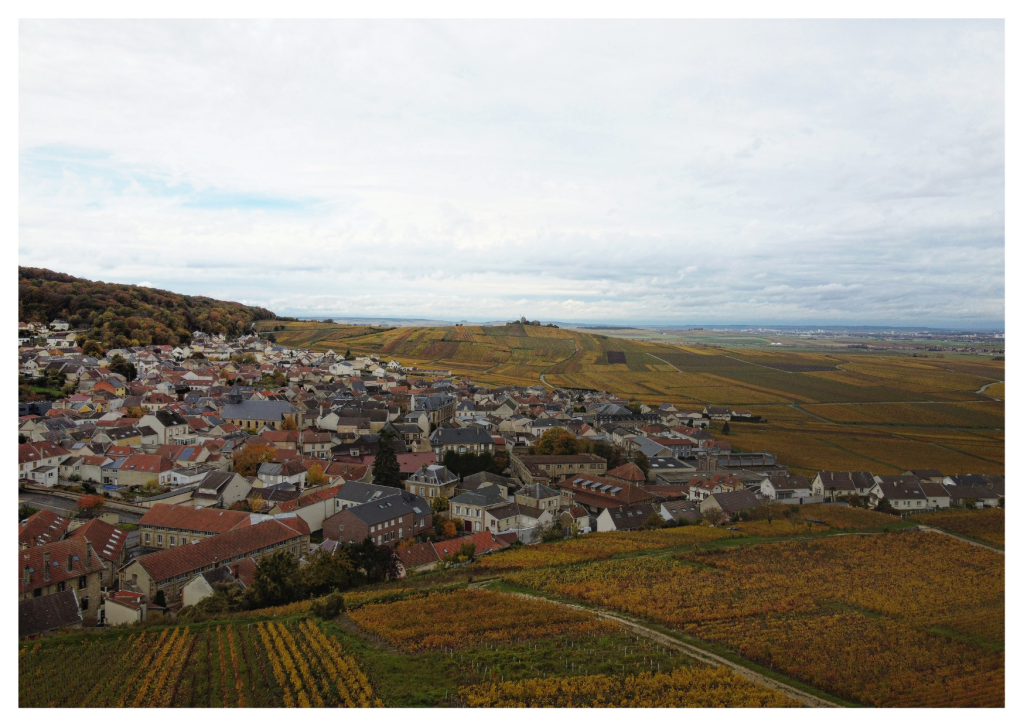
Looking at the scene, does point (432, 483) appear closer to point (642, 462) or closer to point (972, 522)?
point (642, 462)

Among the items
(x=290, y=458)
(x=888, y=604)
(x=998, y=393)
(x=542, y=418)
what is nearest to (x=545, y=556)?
(x=888, y=604)

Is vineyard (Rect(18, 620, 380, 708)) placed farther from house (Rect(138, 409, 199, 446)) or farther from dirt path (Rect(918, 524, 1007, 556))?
dirt path (Rect(918, 524, 1007, 556))

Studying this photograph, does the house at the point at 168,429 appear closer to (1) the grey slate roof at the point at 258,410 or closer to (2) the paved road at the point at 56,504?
(1) the grey slate roof at the point at 258,410

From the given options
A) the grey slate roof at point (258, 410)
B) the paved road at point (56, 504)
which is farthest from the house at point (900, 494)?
the grey slate roof at point (258, 410)

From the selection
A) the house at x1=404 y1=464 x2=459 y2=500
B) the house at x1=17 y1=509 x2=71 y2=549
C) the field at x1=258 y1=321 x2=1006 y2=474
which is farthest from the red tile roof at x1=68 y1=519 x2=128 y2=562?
the field at x1=258 y1=321 x2=1006 y2=474

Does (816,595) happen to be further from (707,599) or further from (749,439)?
(749,439)
